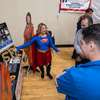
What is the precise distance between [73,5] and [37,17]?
1393 millimetres

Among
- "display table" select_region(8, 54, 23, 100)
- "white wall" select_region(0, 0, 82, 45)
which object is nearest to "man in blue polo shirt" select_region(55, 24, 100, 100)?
"display table" select_region(8, 54, 23, 100)

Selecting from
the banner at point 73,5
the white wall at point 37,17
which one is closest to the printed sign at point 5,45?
the white wall at point 37,17

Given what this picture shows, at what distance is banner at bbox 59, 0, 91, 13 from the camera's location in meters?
3.43

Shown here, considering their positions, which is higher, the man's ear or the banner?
the banner

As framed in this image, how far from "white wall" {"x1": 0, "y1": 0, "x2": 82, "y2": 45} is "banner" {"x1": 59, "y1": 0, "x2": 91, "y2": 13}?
0.14 meters

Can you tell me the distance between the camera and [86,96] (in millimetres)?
555

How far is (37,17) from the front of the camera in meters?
3.52

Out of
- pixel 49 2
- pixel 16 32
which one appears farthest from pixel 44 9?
pixel 16 32

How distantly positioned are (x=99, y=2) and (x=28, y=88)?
3785mm

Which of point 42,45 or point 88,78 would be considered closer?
point 88,78

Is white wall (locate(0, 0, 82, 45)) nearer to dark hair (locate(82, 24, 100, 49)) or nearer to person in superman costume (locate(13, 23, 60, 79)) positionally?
person in superman costume (locate(13, 23, 60, 79))

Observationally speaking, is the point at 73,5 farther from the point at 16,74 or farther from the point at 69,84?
the point at 69,84

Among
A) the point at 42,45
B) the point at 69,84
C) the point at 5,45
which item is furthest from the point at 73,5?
the point at 69,84

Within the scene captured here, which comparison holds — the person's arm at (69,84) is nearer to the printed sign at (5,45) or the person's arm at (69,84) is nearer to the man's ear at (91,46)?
the man's ear at (91,46)
